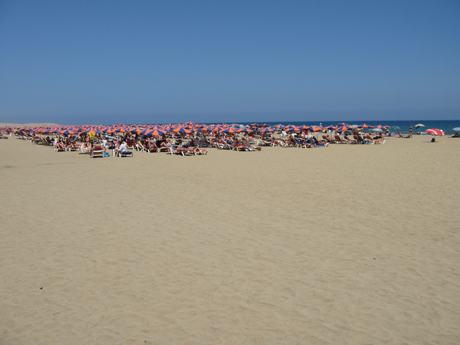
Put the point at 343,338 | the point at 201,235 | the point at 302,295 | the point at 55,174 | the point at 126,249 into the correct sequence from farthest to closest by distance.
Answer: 1. the point at 55,174
2. the point at 201,235
3. the point at 126,249
4. the point at 302,295
5. the point at 343,338

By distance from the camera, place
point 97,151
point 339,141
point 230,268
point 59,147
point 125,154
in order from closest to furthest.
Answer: point 230,268 → point 97,151 → point 125,154 → point 59,147 → point 339,141

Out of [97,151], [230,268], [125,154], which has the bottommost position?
[230,268]

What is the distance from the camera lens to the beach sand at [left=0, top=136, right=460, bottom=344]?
2.67m

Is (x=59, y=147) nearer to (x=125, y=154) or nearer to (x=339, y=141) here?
(x=125, y=154)

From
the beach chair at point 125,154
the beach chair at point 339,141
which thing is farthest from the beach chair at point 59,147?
the beach chair at point 339,141

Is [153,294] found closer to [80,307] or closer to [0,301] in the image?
[80,307]

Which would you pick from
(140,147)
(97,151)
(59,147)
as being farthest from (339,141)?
(59,147)

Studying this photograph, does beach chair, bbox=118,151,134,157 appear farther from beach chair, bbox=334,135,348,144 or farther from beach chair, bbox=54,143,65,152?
beach chair, bbox=334,135,348,144

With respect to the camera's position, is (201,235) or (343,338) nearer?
(343,338)

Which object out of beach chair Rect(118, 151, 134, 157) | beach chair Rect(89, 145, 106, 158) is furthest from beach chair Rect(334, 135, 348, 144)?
beach chair Rect(89, 145, 106, 158)

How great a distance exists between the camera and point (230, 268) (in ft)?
12.1

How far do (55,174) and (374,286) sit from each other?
9.98 metres

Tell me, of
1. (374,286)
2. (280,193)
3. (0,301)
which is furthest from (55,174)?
Result: (374,286)

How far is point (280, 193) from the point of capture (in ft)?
24.3
